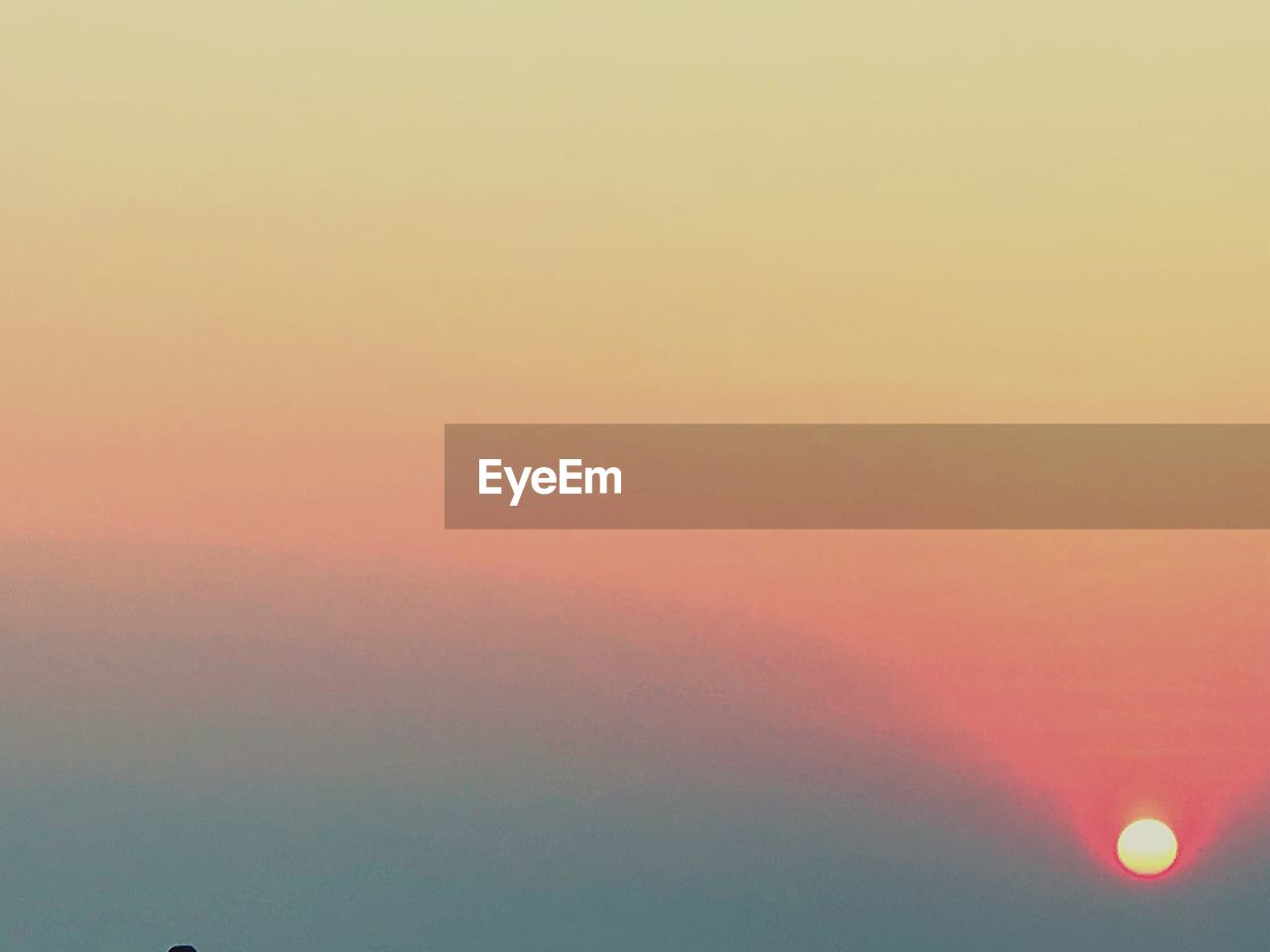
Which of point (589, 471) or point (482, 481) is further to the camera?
point (589, 471)

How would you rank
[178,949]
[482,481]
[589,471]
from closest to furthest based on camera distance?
1. [178,949]
2. [482,481]
3. [589,471]

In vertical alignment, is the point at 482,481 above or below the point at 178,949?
above

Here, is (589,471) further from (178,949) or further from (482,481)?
(178,949)

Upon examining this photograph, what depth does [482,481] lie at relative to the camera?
43.4m

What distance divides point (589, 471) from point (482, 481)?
685cm

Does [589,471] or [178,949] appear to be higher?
[589,471]

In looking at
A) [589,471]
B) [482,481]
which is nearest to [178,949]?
[482,481]

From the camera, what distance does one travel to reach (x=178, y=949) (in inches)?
1154

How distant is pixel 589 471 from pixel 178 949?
94.9 feet

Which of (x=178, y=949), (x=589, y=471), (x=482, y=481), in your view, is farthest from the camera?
(x=589, y=471)

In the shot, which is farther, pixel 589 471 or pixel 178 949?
pixel 589 471
